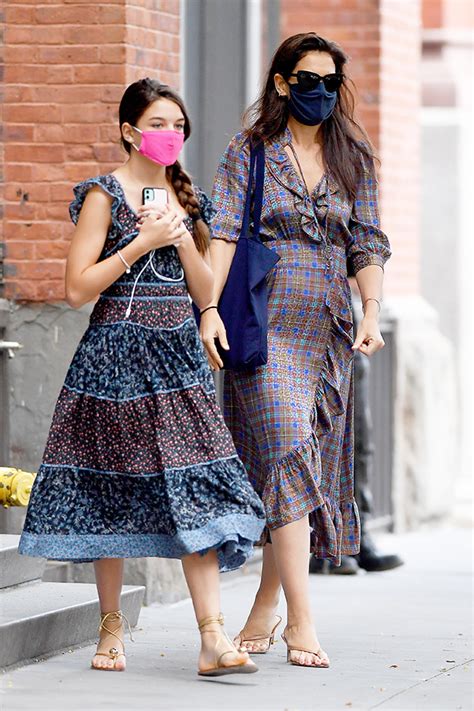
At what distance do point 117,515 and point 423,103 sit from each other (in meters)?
8.61

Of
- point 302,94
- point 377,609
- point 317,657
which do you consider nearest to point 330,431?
point 317,657

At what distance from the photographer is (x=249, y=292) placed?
19.7ft

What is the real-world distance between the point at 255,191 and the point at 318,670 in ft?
5.25

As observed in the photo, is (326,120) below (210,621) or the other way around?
the other way around

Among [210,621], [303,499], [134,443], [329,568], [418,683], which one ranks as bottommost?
[329,568]

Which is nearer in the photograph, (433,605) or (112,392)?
(112,392)

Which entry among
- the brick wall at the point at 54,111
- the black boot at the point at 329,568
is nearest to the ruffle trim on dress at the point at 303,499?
the brick wall at the point at 54,111

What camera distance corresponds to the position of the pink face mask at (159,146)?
5.68 meters

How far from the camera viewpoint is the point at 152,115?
226 inches

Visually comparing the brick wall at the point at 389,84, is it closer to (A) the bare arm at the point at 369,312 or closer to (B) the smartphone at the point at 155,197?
(A) the bare arm at the point at 369,312

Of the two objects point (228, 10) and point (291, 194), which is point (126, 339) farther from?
point (228, 10)

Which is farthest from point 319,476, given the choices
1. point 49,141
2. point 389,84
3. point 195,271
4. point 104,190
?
point 389,84

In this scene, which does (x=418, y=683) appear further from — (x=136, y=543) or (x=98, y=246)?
(x=98, y=246)

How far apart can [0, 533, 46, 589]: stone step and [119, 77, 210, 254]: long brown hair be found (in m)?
1.40
